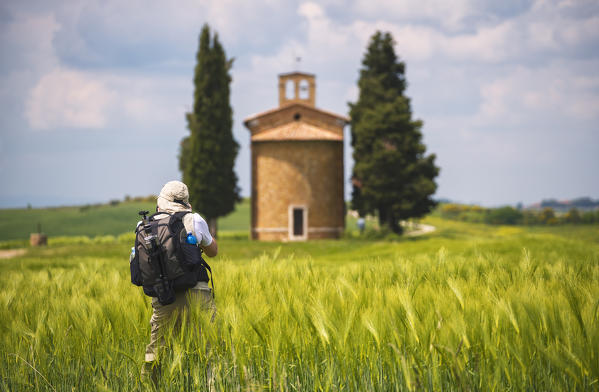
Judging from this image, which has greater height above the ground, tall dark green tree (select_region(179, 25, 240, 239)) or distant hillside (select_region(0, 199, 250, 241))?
tall dark green tree (select_region(179, 25, 240, 239))

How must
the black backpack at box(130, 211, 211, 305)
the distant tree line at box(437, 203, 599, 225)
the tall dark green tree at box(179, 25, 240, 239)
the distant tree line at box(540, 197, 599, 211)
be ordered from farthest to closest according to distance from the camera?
the distant tree line at box(540, 197, 599, 211)
the distant tree line at box(437, 203, 599, 225)
the tall dark green tree at box(179, 25, 240, 239)
the black backpack at box(130, 211, 211, 305)

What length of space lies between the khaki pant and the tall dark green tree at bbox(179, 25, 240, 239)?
24.8m

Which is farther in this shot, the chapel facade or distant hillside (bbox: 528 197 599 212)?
distant hillside (bbox: 528 197 599 212)

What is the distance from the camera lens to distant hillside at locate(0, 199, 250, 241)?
37.4 meters

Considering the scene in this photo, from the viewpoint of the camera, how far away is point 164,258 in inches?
159

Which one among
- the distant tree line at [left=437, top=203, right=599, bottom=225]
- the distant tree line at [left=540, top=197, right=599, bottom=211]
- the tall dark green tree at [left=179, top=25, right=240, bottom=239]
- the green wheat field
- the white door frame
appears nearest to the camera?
the green wheat field

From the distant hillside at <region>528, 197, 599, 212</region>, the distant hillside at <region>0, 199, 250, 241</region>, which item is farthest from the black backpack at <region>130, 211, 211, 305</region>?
the distant hillside at <region>528, 197, 599, 212</region>

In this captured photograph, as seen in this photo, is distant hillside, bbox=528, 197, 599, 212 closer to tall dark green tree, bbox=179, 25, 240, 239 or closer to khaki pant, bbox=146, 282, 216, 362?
tall dark green tree, bbox=179, 25, 240, 239

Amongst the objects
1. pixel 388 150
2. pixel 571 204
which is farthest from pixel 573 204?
pixel 388 150

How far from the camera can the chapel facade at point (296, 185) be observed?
28125mm

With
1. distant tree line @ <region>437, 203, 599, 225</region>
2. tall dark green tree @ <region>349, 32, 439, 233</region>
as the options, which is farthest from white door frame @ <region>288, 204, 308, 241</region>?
distant tree line @ <region>437, 203, 599, 225</region>

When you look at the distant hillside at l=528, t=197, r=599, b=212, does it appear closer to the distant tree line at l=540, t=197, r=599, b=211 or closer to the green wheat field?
the distant tree line at l=540, t=197, r=599, b=211

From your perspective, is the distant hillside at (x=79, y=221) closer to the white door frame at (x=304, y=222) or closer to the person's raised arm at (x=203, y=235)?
the white door frame at (x=304, y=222)

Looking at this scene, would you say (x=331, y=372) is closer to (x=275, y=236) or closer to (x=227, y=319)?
(x=227, y=319)
